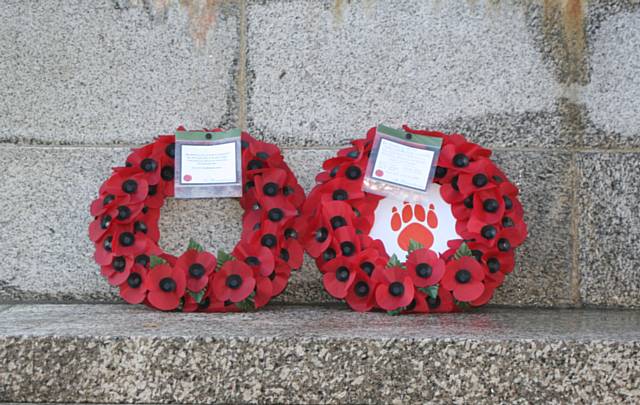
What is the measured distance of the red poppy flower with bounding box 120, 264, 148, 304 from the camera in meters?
2.39

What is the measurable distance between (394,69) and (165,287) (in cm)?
111

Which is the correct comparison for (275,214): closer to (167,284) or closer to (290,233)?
(290,233)

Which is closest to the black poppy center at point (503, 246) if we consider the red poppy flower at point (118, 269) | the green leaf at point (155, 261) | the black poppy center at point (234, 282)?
the black poppy center at point (234, 282)

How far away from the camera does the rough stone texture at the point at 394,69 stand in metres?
2.71

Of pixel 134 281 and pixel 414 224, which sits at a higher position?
pixel 414 224

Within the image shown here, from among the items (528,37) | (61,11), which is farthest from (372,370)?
(61,11)

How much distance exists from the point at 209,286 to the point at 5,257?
2.79 feet

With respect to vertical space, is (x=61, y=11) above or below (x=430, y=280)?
above

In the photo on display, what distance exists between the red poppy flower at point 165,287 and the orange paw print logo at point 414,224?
700 mm

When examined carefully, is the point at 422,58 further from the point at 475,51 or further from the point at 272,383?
the point at 272,383

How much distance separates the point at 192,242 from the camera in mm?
2396

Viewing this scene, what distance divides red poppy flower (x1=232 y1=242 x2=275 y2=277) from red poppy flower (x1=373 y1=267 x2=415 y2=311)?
0.34m

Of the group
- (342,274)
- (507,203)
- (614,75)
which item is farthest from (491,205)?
(614,75)

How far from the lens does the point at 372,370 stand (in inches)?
67.4
